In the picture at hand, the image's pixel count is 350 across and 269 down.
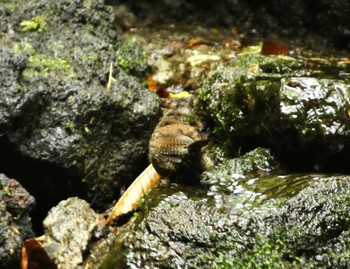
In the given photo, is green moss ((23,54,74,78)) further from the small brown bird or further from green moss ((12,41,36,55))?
the small brown bird

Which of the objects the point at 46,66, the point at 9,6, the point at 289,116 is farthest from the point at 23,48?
the point at 289,116

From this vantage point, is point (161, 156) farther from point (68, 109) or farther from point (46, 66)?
point (46, 66)

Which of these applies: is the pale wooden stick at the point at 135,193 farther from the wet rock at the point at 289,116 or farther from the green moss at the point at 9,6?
the green moss at the point at 9,6

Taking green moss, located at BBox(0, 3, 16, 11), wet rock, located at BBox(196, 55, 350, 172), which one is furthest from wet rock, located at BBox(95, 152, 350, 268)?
green moss, located at BBox(0, 3, 16, 11)

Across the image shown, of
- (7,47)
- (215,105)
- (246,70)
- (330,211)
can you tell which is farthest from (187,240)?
(7,47)

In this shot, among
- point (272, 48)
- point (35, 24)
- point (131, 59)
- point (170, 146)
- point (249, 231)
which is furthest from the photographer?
point (272, 48)

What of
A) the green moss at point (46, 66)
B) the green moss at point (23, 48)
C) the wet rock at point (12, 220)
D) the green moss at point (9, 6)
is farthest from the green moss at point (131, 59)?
the wet rock at point (12, 220)
